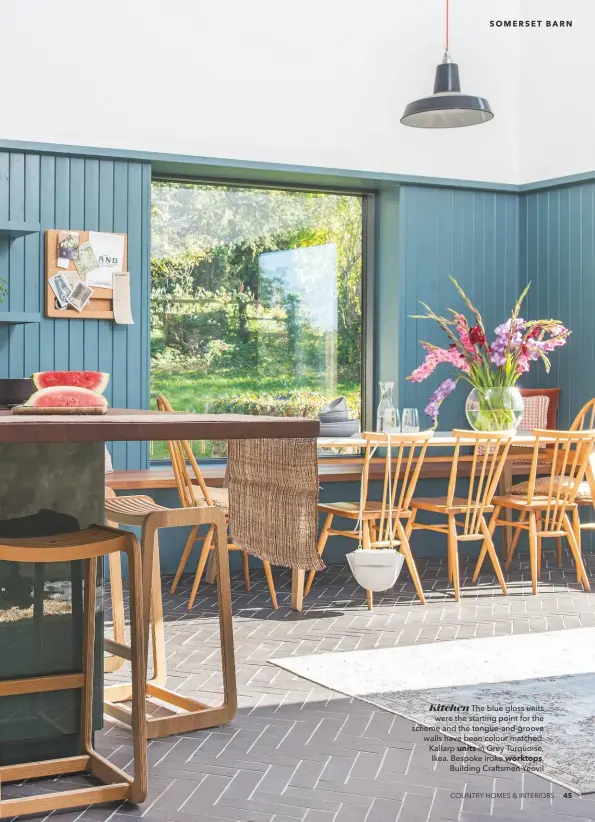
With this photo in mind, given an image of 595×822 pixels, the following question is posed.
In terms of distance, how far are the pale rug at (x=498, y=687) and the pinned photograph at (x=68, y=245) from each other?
3.04 metres

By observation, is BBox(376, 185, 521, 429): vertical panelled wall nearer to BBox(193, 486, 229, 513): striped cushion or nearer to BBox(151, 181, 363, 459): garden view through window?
BBox(151, 181, 363, 459): garden view through window

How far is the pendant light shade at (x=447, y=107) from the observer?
19.2 ft

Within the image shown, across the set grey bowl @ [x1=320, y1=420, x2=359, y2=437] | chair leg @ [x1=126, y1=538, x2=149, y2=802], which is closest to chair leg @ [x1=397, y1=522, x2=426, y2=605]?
grey bowl @ [x1=320, y1=420, x2=359, y2=437]

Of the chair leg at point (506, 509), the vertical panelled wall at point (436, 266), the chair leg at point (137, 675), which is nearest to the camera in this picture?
the chair leg at point (137, 675)

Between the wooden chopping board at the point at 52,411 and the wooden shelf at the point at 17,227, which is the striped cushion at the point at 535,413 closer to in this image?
the wooden shelf at the point at 17,227

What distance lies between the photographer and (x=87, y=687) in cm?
298

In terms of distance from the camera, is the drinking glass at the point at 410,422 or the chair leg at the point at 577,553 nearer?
the drinking glass at the point at 410,422

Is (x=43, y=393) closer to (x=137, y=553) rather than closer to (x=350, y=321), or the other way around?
(x=137, y=553)

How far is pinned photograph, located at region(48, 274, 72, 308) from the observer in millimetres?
6277

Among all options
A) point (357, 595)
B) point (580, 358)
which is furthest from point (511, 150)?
point (357, 595)

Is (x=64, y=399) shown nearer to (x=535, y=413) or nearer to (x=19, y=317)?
(x=19, y=317)

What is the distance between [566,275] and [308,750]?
5.06 metres

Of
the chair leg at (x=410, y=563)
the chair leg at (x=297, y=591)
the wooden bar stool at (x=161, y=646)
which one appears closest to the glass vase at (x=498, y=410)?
the chair leg at (x=410, y=563)

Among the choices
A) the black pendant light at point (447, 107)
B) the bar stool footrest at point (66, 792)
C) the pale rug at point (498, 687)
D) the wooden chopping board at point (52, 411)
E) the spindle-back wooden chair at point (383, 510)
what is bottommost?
the pale rug at point (498, 687)
